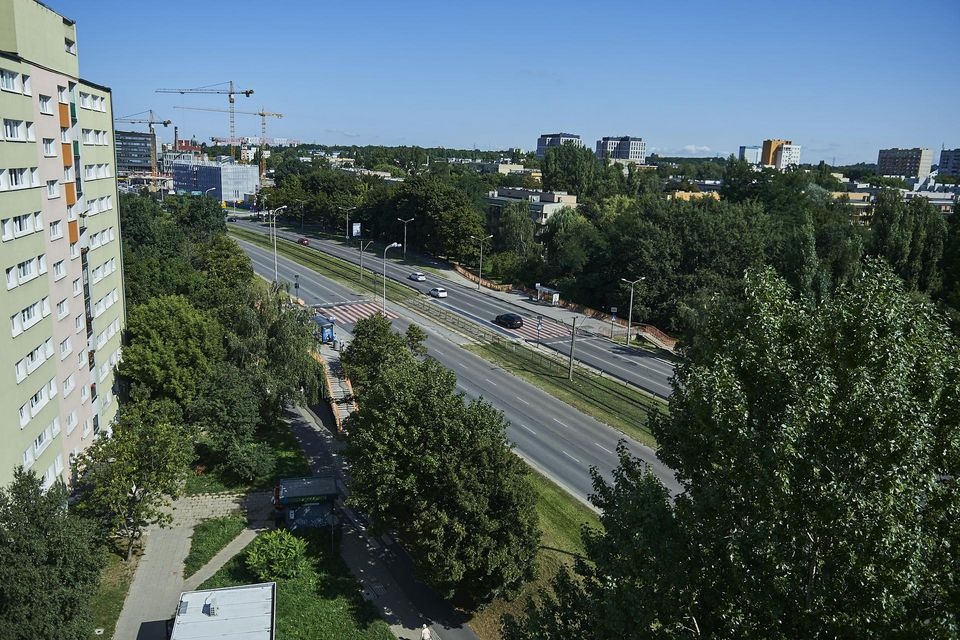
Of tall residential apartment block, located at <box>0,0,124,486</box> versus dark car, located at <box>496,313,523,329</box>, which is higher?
tall residential apartment block, located at <box>0,0,124,486</box>

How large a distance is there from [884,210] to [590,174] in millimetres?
59234

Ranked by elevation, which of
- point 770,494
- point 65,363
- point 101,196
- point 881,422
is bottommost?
point 65,363

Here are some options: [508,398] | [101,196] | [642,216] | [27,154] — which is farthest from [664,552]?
[642,216]

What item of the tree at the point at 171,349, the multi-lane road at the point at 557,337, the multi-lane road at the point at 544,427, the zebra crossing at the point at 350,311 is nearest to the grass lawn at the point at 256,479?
the tree at the point at 171,349

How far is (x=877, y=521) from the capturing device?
1057cm

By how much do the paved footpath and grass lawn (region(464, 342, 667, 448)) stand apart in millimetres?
20611

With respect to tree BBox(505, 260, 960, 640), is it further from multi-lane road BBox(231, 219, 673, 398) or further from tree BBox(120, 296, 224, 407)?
multi-lane road BBox(231, 219, 673, 398)

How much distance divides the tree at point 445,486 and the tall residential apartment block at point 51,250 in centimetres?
1155

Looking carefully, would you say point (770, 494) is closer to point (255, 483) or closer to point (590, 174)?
point (255, 483)

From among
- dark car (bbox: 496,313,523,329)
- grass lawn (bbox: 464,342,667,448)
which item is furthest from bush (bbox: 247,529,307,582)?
dark car (bbox: 496,313,523,329)

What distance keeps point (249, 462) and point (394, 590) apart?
991 centimetres

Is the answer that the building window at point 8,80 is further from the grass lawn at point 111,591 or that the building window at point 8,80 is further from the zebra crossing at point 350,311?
the zebra crossing at point 350,311

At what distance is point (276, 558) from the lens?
75.6 ft

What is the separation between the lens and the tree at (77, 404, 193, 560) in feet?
75.8
